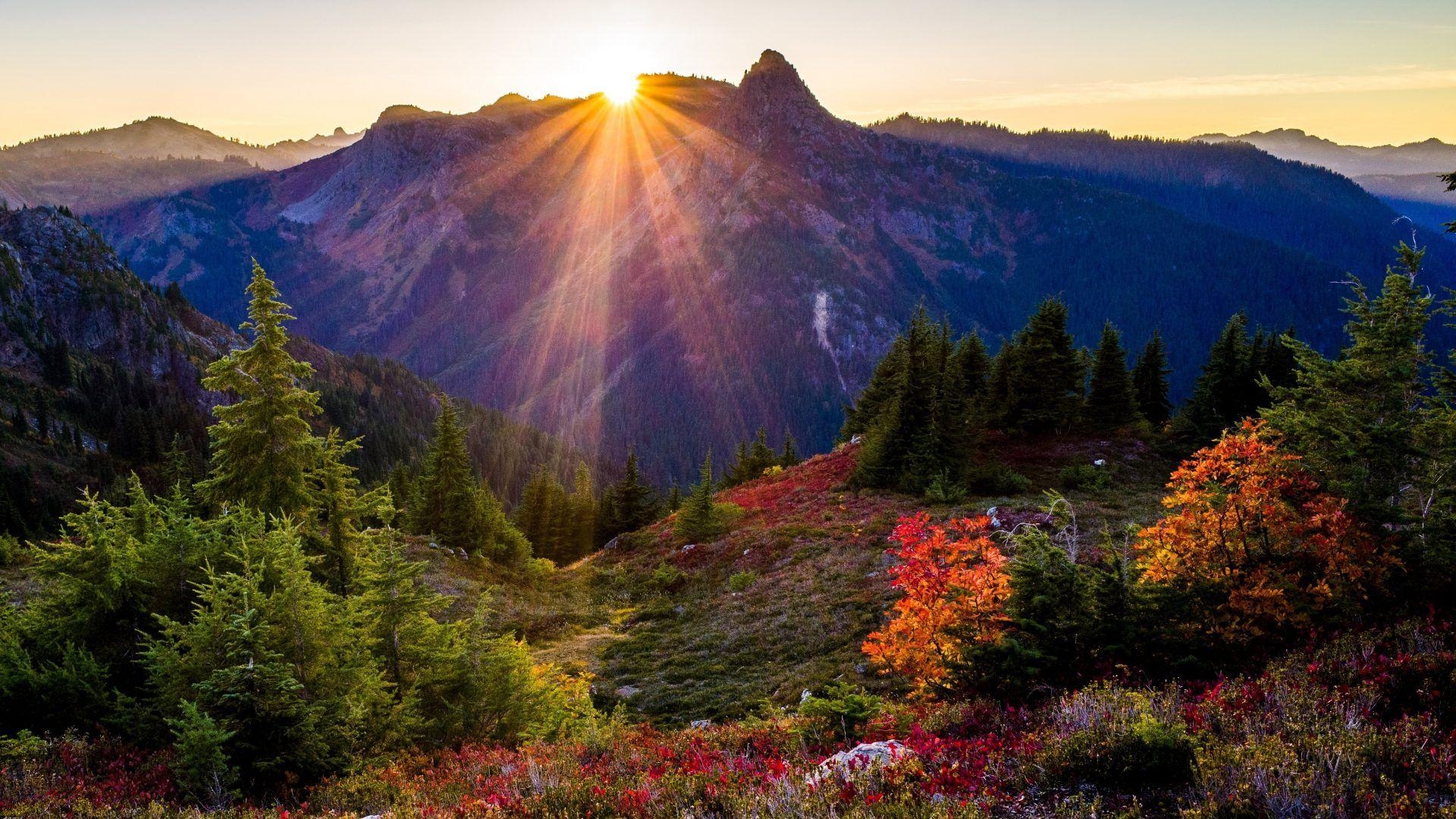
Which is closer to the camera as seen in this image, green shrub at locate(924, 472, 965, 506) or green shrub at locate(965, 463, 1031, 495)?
green shrub at locate(924, 472, 965, 506)

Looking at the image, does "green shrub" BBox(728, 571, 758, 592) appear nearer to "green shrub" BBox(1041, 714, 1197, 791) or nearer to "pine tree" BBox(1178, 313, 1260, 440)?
"green shrub" BBox(1041, 714, 1197, 791)

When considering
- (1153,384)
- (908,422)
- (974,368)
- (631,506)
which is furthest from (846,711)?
(1153,384)

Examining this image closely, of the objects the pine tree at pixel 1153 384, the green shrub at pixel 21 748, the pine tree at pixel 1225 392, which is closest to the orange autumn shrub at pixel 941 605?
the green shrub at pixel 21 748

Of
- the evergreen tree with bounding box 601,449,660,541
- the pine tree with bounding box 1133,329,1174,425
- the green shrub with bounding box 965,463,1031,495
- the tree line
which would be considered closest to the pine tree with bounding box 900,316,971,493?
the tree line

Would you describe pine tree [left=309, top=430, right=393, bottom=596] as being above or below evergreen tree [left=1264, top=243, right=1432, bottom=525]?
below

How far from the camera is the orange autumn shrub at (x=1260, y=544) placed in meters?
11.0

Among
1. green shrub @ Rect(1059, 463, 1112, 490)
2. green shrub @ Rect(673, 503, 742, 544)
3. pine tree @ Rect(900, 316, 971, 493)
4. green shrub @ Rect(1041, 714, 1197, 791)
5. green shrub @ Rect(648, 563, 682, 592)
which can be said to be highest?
green shrub @ Rect(1041, 714, 1197, 791)

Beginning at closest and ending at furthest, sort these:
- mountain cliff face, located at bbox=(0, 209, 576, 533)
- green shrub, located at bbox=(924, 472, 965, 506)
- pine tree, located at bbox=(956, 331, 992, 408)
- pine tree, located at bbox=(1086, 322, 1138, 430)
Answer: green shrub, located at bbox=(924, 472, 965, 506) → pine tree, located at bbox=(1086, 322, 1138, 430) → pine tree, located at bbox=(956, 331, 992, 408) → mountain cliff face, located at bbox=(0, 209, 576, 533)

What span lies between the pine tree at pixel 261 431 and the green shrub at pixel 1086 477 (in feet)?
118

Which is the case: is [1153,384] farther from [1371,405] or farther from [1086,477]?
[1371,405]

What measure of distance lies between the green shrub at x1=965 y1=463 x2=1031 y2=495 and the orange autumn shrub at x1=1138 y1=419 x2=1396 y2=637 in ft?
74.8

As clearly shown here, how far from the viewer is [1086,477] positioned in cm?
3619

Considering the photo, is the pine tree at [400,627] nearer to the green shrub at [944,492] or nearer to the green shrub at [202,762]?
the green shrub at [202,762]

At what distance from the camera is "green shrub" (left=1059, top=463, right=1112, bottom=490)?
35.4 meters
